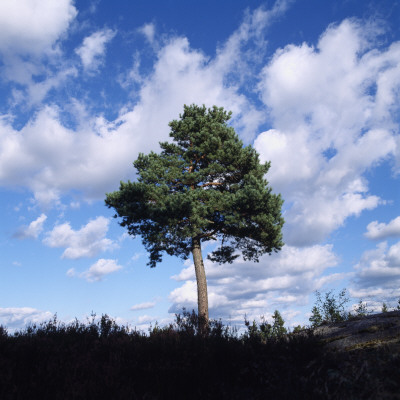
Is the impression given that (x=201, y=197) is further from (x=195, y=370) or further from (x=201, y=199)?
(x=195, y=370)

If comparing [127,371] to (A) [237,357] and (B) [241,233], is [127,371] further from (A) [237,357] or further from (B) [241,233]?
(B) [241,233]

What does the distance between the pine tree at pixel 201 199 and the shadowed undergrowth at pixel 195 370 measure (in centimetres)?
998

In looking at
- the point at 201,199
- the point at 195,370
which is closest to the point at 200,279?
the point at 201,199

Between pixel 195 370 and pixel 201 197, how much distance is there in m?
11.9

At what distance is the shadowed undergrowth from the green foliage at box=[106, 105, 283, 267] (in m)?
9.96

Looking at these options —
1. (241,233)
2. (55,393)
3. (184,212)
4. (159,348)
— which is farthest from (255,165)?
(55,393)

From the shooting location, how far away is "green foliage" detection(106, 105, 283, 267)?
16109 mm

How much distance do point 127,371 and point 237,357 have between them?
1.67 meters

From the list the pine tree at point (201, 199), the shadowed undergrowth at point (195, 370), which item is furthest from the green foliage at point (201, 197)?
the shadowed undergrowth at point (195, 370)

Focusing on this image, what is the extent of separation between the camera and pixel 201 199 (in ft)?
55.7

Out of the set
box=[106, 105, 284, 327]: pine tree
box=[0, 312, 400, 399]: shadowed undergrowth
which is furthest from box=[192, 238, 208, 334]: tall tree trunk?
box=[0, 312, 400, 399]: shadowed undergrowth

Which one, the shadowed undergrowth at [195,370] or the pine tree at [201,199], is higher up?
the pine tree at [201,199]

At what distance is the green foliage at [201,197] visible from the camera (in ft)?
52.9

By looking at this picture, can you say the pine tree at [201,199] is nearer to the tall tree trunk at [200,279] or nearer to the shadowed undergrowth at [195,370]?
the tall tree trunk at [200,279]
